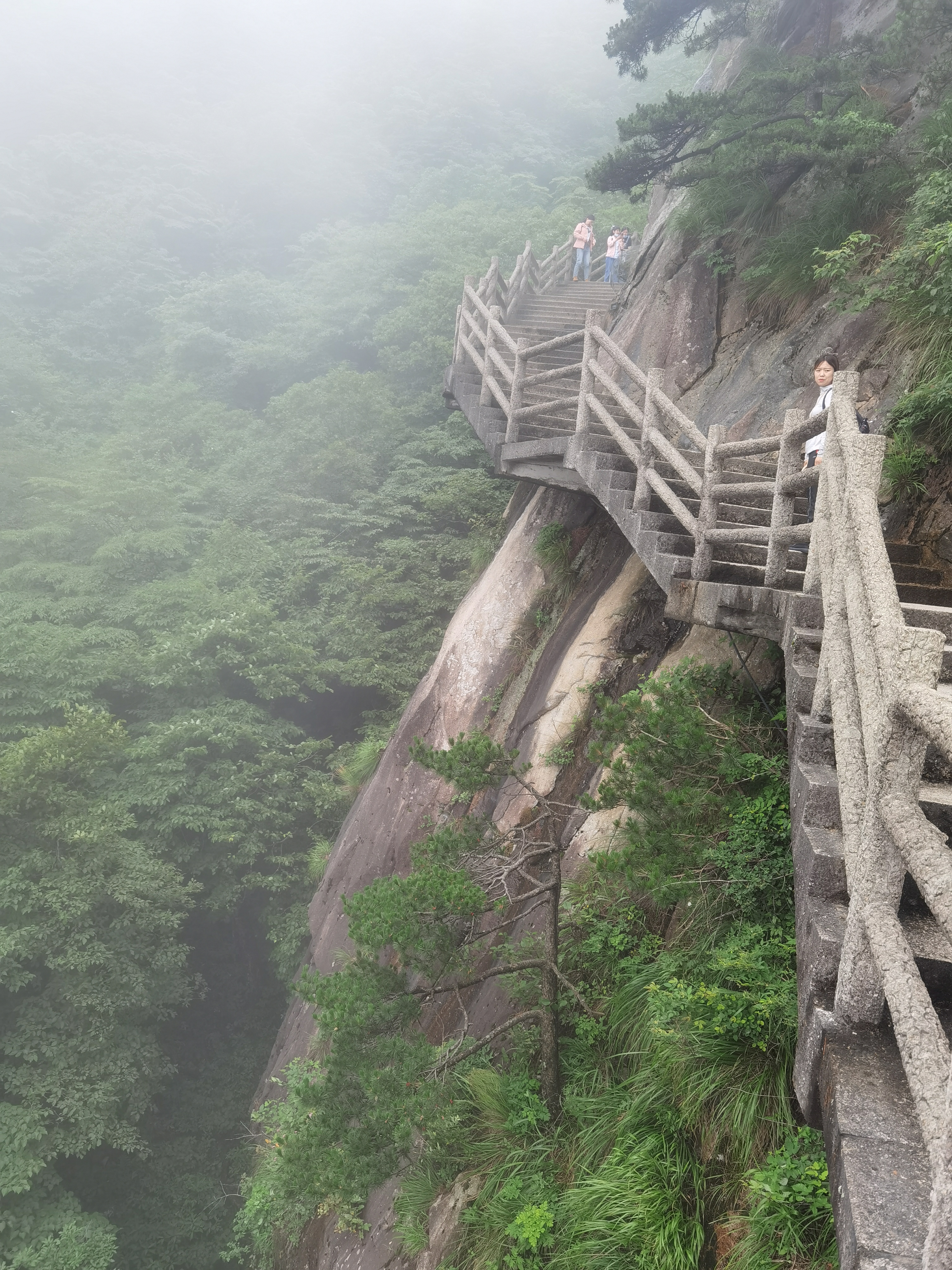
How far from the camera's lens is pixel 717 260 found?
880 cm

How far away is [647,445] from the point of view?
18.5 ft

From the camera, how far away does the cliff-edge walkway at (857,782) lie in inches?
64.0

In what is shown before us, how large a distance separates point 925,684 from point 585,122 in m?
47.9

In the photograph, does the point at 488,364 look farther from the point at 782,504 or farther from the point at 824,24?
the point at 824,24

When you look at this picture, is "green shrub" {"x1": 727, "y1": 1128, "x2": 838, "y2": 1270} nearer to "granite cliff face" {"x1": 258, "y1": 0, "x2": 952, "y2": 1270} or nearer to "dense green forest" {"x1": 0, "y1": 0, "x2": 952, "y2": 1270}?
"dense green forest" {"x1": 0, "y1": 0, "x2": 952, "y2": 1270}

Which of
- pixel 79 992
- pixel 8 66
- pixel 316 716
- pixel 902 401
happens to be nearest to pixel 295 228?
pixel 8 66

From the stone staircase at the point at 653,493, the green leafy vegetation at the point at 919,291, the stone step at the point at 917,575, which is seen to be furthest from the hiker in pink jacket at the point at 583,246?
the stone step at the point at 917,575

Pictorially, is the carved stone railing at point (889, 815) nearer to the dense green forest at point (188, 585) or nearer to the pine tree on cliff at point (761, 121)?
the pine tree on cliff at point (761, 121)

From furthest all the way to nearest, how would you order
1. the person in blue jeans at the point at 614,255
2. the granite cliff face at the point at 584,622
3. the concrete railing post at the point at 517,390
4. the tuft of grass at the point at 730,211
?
1. the person in blue jeans at the point at 614,255
2. the tuft of grass at the point at 730,211
3. the concrete railing post at the point at 517,390
4. the granite cliff face at the point at 584,622

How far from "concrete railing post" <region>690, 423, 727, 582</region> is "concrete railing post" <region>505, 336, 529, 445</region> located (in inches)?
136

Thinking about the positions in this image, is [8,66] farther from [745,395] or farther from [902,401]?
[902,401]

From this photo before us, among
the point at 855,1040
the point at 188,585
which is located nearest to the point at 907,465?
the point at 855,1040

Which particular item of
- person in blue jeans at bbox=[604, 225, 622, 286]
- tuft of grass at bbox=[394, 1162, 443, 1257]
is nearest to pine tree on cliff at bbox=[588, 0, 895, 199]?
person in blue jeans at bbox=[604, 225, 622, 286]

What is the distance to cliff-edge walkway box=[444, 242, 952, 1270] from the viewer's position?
163cm
